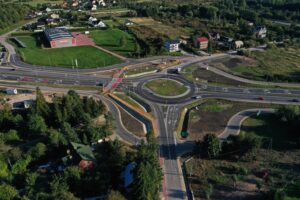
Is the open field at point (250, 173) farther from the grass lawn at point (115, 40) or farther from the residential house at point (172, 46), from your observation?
the grass lawn at point (115, 40)

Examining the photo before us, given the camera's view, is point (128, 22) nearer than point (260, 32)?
No

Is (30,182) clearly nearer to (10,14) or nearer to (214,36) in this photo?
(214,36)

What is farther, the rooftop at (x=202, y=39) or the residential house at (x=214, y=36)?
the residential house at (x=214, y=36)

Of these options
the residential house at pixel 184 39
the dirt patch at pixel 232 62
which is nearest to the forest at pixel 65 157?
the dirt patch at pixel 232 62

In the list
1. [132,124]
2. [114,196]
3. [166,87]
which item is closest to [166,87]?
[166,87]

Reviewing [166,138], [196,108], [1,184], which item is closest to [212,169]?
[166,138]

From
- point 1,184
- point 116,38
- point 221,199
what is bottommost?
point 221,199

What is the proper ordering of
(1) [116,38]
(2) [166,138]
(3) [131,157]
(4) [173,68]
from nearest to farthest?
1. (3) [131,157]
2. (2) [166,138]
3. (4) [173,68]
4. (1) [116,38]

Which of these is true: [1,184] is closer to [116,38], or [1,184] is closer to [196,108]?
[196,108]
